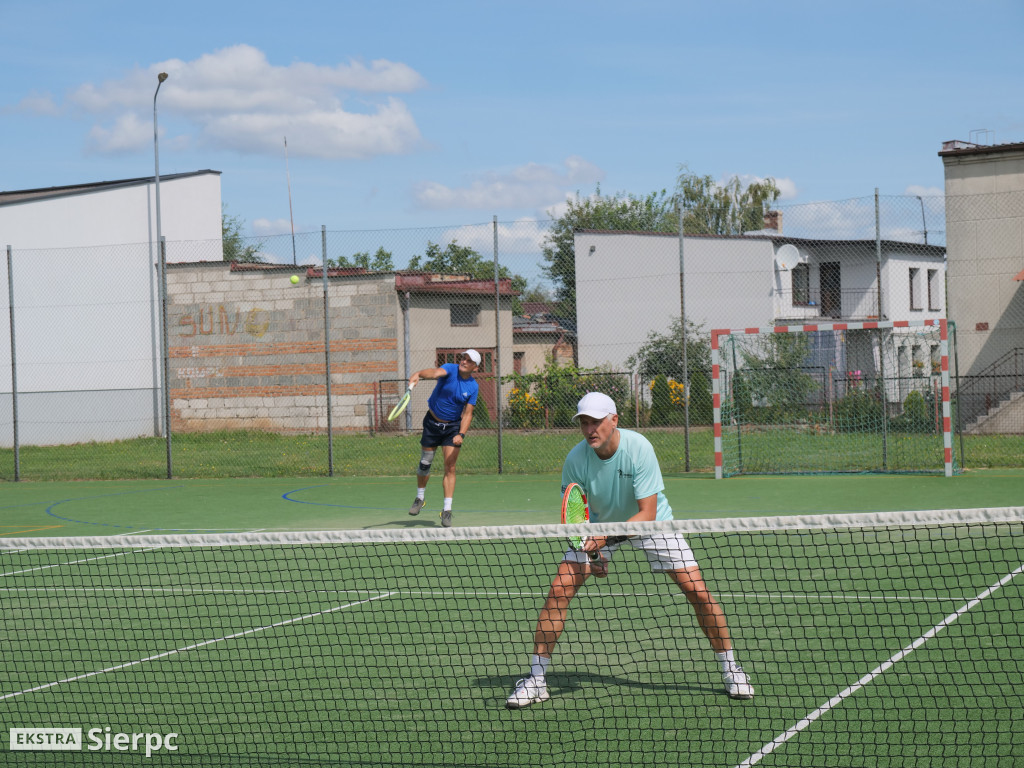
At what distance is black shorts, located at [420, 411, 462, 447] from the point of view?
12.2m

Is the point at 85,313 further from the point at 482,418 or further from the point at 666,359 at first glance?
the point at 666,359

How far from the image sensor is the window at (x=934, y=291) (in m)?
41.6

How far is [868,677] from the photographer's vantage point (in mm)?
5734

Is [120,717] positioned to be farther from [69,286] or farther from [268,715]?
[69,286]

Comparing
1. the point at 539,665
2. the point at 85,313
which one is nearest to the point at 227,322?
the point at 85,313

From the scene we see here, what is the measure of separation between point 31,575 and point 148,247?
21502 millimetres

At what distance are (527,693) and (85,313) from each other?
24.3m

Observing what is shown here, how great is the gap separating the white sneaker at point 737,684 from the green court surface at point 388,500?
21.9 ft

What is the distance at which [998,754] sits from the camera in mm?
4586

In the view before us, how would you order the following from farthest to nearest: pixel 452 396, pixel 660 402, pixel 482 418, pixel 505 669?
1. pixel 482 418
2. pixel 660 402
3. pixel 452 396
4. pixel 505 669

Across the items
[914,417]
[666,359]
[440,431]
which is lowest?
[914,417]

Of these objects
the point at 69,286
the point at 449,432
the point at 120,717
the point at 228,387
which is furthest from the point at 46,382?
the point at 120,717

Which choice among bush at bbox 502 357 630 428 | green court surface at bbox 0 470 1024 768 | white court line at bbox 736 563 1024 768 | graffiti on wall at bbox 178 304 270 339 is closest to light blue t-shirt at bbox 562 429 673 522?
green court surface at bbox 0 470 1024 768

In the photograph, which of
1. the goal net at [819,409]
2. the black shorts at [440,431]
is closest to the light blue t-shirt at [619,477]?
the black shorts at [440,431]
